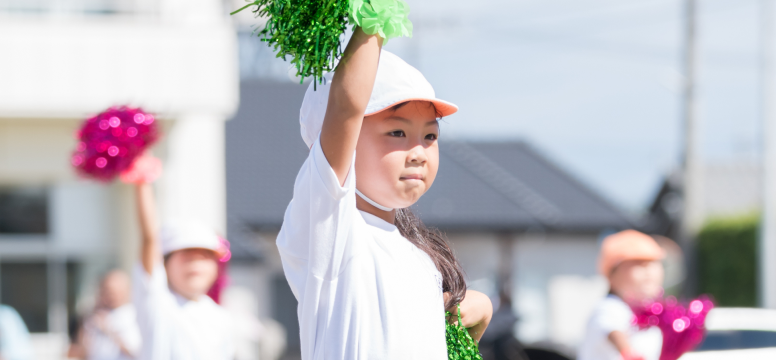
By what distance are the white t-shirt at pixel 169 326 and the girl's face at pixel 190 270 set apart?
89 mm

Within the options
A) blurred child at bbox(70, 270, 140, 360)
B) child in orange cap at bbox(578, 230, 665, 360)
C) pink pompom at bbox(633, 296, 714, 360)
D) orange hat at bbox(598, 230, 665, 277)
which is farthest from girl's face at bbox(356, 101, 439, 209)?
orange hat at bbox(598, 230, 665, 277)

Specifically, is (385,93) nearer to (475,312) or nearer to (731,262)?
(475,312)

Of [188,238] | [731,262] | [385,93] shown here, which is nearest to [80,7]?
[188,238]

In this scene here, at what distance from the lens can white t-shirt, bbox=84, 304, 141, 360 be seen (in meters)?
4.49

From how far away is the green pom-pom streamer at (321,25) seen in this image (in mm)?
1459

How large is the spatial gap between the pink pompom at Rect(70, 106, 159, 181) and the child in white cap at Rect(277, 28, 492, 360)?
3.90 feet

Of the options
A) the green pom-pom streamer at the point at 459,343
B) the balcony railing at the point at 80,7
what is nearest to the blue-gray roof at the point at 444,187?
the balcony railing at the point at 80,7

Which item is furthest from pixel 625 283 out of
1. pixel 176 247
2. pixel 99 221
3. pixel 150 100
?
pixel 99 221

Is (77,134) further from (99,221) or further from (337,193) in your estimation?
(99,221)

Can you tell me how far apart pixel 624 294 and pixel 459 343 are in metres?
2.62

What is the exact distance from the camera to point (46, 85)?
8242 mm

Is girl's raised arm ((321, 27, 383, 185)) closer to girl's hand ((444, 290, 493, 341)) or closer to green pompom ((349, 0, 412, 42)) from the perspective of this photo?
green pompom ((349, 0, 412, 42))

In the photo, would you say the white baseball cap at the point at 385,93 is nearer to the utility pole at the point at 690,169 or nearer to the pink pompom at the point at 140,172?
the pink pompom at the point at 140,172

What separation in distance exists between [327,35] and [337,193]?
282 millimetres
